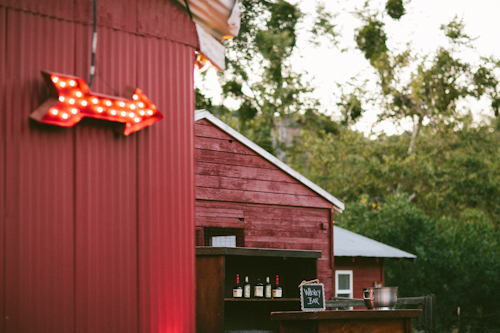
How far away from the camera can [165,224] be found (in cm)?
545

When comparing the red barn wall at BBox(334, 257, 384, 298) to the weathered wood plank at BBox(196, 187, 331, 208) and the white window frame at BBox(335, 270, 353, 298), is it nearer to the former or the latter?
the white window frame at BBox(335, 270, 353, 298)

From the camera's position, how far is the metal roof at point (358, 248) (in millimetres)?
18000

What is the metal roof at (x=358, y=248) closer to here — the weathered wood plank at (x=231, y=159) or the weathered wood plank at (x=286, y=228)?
the weathered wood plank at (x=286, y=228)

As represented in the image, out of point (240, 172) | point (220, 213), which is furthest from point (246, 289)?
point (240, 172)

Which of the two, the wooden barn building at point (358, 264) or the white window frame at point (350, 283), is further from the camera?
the white window frame at point (350, 283)

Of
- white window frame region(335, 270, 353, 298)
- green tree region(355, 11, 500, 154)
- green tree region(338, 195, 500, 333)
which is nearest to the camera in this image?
white window frame region(335, 270, 353, 298)

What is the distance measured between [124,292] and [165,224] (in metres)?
0.73

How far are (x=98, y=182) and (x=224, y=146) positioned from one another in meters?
7.86

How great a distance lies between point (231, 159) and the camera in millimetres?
12945

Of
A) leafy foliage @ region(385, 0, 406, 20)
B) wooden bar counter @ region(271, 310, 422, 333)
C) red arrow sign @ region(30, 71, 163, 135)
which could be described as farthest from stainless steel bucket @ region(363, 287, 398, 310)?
leafy foliage @ region(385, 0, 406, 20)

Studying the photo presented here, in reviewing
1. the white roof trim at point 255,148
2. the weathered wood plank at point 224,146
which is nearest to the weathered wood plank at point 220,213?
the weathered wood plank at point 224,146

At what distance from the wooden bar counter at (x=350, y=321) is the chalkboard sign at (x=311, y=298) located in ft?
0.63

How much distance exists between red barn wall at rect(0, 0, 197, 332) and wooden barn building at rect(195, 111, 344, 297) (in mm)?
6552

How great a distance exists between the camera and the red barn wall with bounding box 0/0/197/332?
4.65 m
